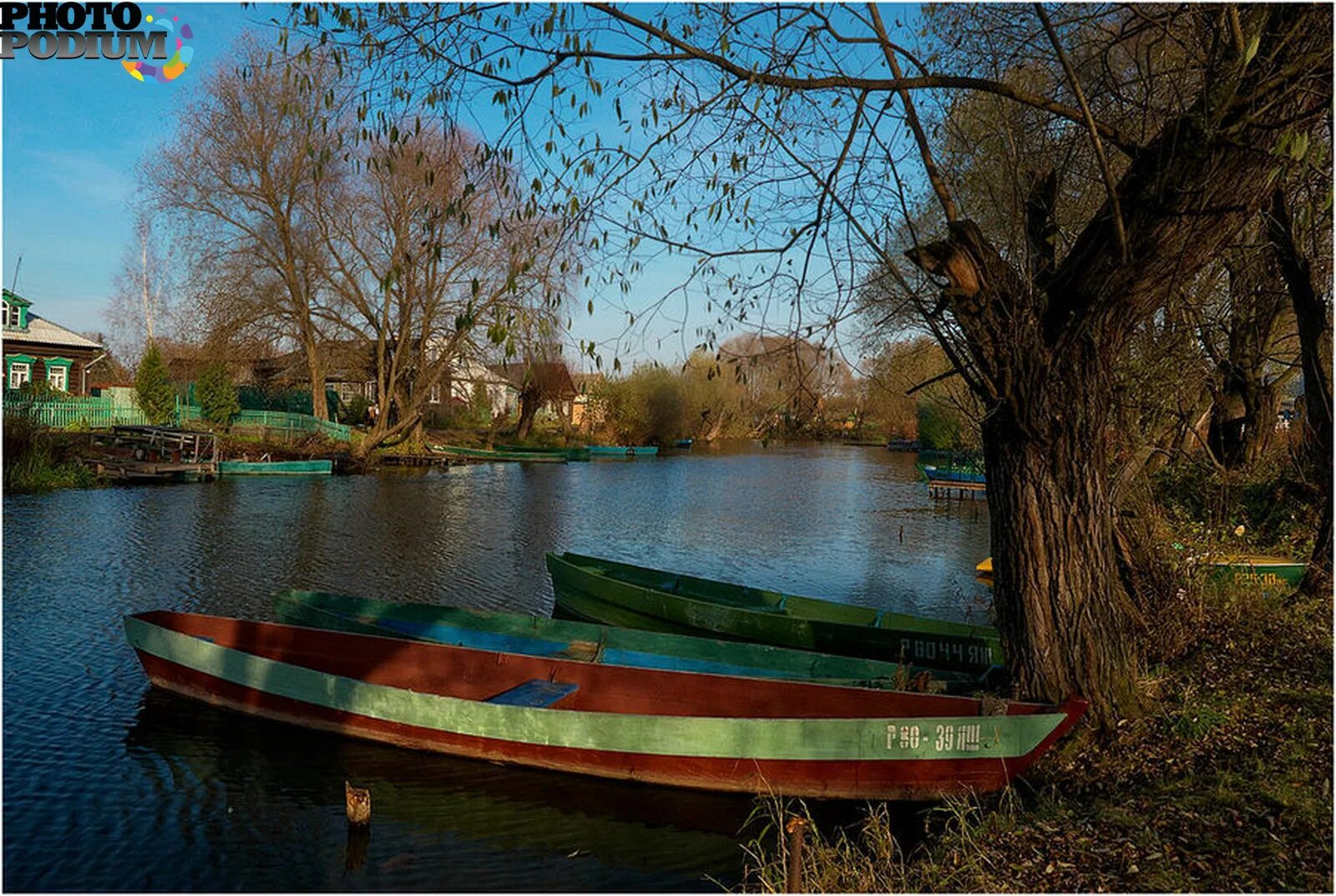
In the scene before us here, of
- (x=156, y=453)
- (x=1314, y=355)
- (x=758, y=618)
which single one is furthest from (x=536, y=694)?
(x=156, y=453)

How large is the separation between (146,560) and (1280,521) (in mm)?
18679

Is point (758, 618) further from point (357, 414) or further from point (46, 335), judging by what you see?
point (357, 414)

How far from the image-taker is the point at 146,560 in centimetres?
1576

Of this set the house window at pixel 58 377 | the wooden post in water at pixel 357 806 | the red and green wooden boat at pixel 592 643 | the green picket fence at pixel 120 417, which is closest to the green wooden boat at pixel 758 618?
the red and green wooden boat at pixel 592 643

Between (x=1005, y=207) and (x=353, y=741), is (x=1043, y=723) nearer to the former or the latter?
(x=1005, y=207)

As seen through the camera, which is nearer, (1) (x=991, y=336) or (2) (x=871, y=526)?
(1) (x=991, y=336)

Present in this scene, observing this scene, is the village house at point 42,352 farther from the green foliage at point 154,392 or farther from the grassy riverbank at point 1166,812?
the grassy riverbank at point 1166,812


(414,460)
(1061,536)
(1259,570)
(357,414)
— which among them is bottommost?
(1259,570)

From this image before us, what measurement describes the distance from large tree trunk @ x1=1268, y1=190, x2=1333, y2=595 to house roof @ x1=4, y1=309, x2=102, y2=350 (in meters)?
38.7

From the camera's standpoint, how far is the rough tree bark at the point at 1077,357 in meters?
5.65

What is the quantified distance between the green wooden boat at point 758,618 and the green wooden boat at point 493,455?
1120 inches

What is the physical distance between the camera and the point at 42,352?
34.6m

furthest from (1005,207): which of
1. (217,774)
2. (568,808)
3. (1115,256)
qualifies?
(217,774)

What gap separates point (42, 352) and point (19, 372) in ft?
3.76
